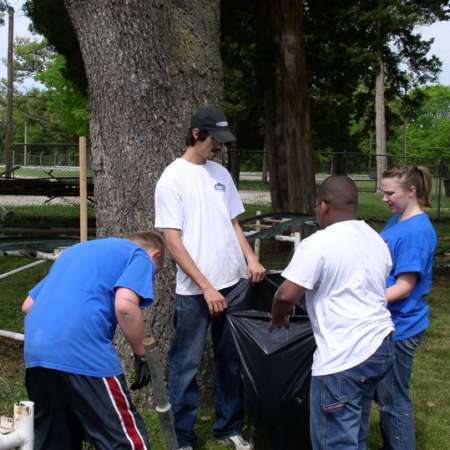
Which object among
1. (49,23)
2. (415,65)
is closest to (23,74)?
(415,65)

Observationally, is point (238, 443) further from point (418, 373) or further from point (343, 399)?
point (418, 373)

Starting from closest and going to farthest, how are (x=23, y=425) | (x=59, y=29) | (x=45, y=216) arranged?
(x=23, y=425)
(x=59, y=29)
(x=45, y=216)

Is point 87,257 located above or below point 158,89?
below

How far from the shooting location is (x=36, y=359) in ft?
8.91

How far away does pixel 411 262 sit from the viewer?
334cm

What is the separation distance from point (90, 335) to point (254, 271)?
1.32 metres

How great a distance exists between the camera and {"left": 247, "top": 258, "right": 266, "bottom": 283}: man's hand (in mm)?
3852

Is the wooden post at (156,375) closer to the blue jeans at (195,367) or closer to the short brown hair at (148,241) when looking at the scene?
the short brown hair at (148,241)

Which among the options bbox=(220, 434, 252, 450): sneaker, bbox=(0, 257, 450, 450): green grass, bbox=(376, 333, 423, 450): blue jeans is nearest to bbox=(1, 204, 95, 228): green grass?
bbox=(0, 257, 450, 450): green grass

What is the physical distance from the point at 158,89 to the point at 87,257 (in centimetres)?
181

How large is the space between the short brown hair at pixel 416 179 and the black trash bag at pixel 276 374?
2.54 ft

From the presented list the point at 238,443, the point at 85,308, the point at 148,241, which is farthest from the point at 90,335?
the point at 238,443

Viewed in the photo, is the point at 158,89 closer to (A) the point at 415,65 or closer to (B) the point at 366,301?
(B) the point at 366,301

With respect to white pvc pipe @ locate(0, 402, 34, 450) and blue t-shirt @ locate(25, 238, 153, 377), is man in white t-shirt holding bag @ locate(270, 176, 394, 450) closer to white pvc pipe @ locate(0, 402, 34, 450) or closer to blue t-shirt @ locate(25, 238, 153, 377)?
blue t-shirt @ locate(25, 238, 153, 377)
